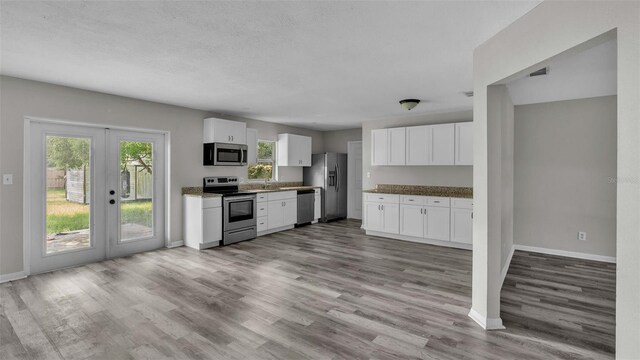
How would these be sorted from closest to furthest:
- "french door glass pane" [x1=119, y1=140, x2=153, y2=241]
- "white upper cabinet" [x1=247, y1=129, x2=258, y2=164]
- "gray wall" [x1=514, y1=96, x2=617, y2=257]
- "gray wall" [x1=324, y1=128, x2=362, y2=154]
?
"gray wall" [x1=514, y1=96, x2=617, y2=257] → "french door glass pane" [x1=119, y1=140, x2=153, y2=241] → "white upper cabinet" [x1=247, y1=129, x2=258, y2=164] → "gray wall" [x1=324, y1=128, x2=362, y2=154]

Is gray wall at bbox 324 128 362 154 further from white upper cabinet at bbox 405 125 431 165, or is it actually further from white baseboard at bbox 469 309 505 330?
white baseboard at bbox 469 309 505 330

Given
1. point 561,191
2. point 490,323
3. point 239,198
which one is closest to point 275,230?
point 239,198

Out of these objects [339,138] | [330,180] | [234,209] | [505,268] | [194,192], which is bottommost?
[505,268]

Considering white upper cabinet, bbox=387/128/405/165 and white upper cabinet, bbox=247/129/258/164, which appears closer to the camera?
white upper cabinet, bbox=387/128/405/165

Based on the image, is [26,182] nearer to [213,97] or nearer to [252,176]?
[213,97]

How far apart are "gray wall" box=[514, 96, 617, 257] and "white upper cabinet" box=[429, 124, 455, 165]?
982mm

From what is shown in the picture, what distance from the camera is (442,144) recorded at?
219 inches

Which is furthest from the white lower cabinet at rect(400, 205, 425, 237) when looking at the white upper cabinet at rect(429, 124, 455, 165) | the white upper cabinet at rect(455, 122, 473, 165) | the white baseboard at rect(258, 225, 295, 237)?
the white baseboard at rect(258, 225, 295, 237)

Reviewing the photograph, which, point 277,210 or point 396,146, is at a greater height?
point 396,146

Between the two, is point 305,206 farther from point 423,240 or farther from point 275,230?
point 423,240

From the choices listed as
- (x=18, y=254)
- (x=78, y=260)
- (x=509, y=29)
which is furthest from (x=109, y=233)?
(x=509, y=29)

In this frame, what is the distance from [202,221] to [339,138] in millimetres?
4463

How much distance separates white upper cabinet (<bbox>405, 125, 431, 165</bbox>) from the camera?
5723mm

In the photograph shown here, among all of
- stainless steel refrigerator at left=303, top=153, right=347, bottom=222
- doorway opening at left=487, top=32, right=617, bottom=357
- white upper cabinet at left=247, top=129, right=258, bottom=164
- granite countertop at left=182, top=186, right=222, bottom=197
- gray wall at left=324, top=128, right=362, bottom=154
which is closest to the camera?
doorway opening at left=487, top=32, right=617, bottom=357
